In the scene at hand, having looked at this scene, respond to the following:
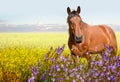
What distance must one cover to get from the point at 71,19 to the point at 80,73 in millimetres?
2629

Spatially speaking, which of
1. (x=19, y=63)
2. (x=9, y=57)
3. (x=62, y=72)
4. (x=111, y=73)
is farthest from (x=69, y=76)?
(x=9, y=57)

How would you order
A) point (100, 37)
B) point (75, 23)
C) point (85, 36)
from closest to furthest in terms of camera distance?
1. point (75, 23)
2. point (85, 36)
3. point (100, 37)

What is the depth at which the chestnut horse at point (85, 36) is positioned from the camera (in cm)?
1089

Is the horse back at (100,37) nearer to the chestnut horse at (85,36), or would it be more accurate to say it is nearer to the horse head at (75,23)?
the chestnut horse at (85,36)

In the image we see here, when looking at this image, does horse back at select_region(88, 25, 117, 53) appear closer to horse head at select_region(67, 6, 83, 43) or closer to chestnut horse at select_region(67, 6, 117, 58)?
chestnut horse at select_region(67, 6, 117, 58)

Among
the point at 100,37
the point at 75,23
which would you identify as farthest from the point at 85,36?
the point at 75,23

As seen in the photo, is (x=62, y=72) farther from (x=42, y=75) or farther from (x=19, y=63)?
(x=19, y=63)

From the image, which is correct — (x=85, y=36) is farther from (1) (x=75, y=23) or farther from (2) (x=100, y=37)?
(1) (x=75, y=23)

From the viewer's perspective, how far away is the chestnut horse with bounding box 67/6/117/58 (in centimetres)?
1089

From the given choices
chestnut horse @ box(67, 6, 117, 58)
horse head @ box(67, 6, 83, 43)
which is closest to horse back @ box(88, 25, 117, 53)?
chestnut horse @ box(67, 6, 117, 58)

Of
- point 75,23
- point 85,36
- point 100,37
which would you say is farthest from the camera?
point 100,37

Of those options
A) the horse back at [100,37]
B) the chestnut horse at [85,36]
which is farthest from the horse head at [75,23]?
the horse back at [100,37]

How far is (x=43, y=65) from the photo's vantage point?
30.5 feet

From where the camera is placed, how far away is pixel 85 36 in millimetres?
11953
